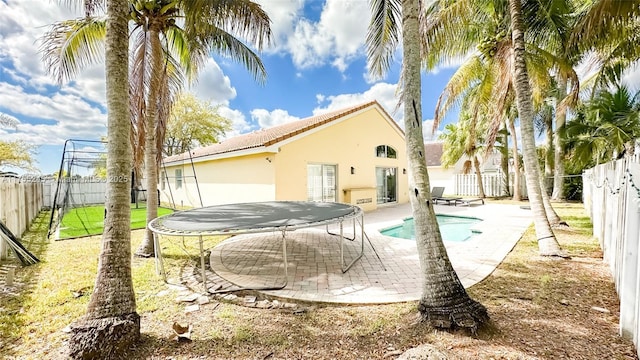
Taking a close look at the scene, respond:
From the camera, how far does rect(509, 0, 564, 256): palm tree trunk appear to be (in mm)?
6625

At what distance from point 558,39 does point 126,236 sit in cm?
1308

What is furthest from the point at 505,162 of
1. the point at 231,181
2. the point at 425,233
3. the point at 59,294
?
the point at 59,294

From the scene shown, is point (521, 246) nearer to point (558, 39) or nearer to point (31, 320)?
point (558, 39)

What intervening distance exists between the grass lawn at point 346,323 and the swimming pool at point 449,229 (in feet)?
14.2

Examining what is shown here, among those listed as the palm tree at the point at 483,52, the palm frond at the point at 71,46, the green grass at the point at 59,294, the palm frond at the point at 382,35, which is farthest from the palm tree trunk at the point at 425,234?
the palm frond at the point at 71,46

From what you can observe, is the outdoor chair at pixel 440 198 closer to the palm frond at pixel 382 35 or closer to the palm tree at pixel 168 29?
the palm frond at pixel 382 35

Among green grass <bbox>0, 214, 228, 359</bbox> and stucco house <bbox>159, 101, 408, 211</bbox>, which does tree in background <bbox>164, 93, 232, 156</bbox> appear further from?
green grass <bbox>0, 214, 228, 359</bbox>

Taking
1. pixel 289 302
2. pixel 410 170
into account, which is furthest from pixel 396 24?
pixel 289 302

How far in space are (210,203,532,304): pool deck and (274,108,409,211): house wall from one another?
9.04ft

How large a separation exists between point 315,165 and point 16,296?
982 cm

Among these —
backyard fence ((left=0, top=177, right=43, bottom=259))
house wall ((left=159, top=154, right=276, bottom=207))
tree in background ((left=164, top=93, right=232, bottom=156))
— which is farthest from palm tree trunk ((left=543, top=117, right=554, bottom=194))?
tree in background ((left=164, top=93, right=232, bottom=156))

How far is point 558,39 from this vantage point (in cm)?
917

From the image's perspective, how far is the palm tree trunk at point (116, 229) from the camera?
309 cm

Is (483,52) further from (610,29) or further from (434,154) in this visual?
(434,154)
